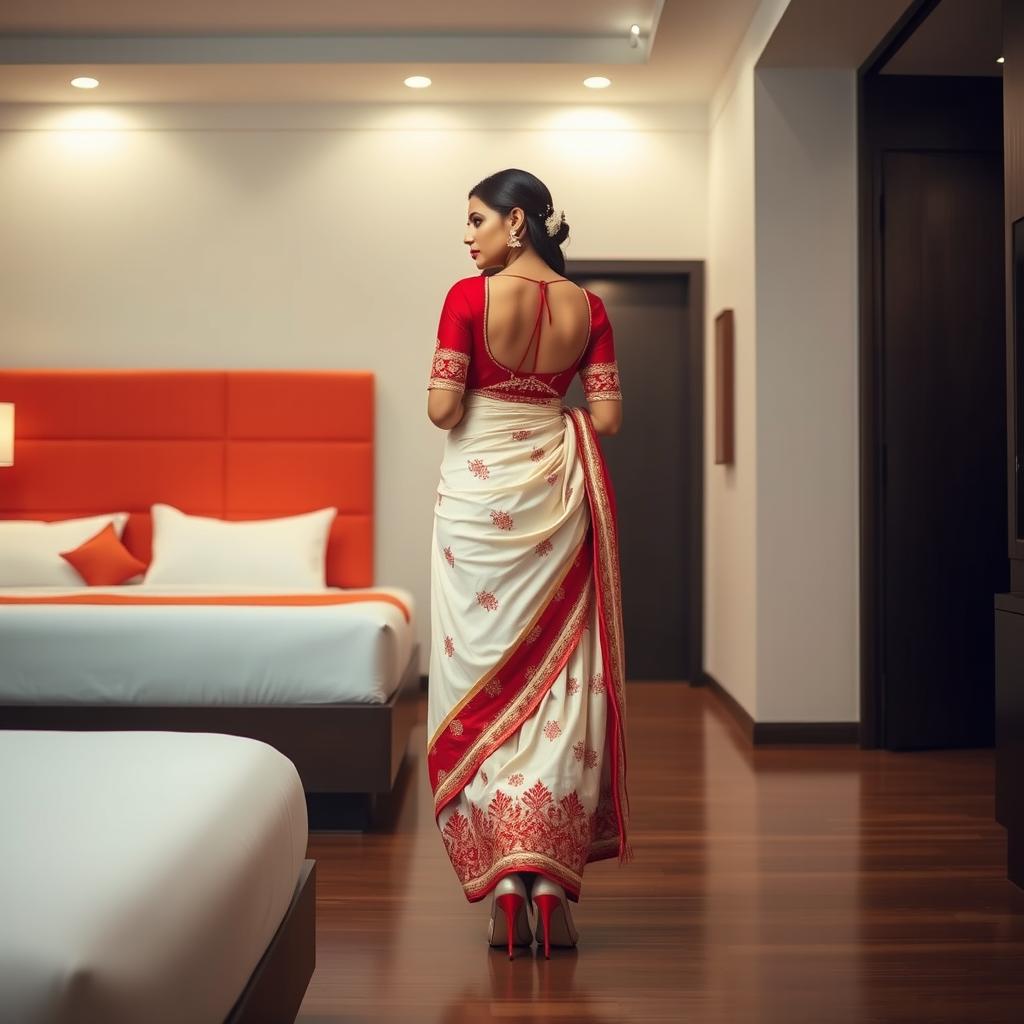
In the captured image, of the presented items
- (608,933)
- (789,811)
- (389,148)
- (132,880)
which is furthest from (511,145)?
(132,880)

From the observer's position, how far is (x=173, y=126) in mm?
5430

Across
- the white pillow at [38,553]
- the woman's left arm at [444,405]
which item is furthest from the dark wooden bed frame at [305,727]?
the white pillow at [38,553]

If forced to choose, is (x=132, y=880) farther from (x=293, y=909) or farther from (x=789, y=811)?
Answer: (x=789, y=811)

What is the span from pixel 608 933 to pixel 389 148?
4092 mm

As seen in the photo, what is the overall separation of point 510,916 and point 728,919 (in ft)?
1.72

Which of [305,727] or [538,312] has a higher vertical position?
[538,312]

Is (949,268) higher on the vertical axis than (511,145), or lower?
lower

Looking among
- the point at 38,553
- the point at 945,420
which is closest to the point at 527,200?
the point at 945,420

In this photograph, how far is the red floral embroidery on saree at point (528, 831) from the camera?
2.26 metres

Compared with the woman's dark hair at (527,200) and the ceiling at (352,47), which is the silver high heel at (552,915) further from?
the ceiling at (352,47)

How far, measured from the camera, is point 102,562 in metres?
4.68

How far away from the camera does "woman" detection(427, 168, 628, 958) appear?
7.60ft

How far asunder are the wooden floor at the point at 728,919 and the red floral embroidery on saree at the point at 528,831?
17 centimetres

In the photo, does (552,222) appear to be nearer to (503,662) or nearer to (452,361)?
(452,361)
